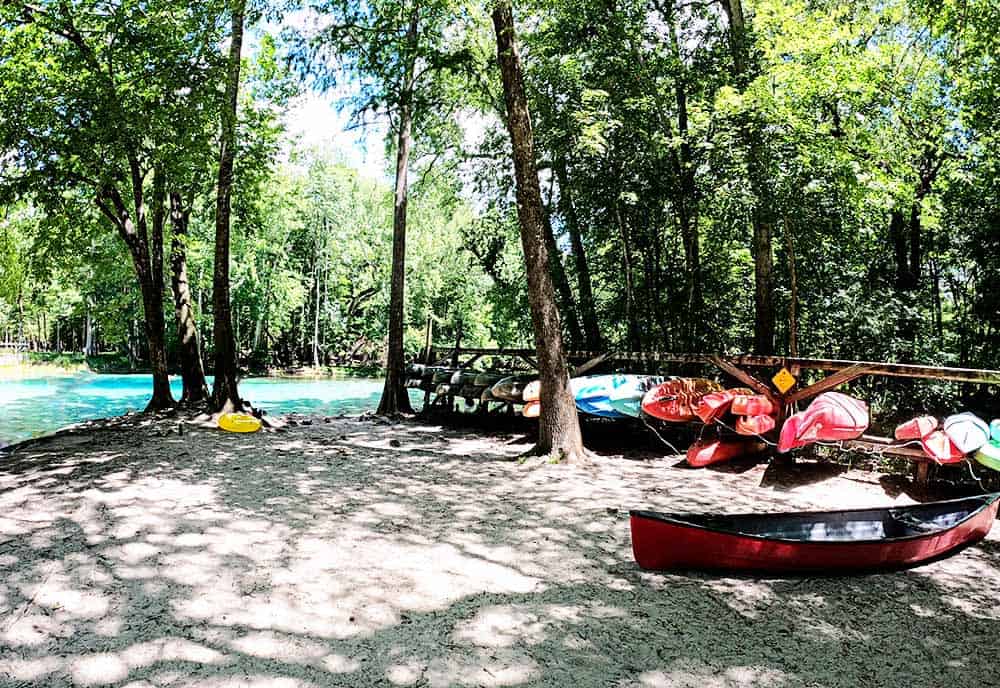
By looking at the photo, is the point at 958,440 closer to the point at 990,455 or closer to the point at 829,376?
the point at 990,455

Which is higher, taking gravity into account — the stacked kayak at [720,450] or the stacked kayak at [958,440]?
the stacked kayak at [958,440]

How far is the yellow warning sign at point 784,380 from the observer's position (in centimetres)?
777

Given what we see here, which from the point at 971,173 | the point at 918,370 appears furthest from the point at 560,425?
the point at 971,173

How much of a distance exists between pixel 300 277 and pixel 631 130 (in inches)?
1168

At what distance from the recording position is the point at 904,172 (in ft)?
37.2

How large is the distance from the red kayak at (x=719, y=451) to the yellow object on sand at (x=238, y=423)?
265 inches

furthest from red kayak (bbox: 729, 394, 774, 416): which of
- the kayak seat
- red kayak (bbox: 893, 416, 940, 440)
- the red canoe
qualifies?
the red canoe

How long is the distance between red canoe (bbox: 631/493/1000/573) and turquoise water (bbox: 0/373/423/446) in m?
13.0

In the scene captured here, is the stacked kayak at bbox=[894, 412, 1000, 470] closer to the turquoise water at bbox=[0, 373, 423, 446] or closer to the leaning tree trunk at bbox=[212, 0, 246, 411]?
the leaning tree trunk at bbox=[212, 0, 246, 411]

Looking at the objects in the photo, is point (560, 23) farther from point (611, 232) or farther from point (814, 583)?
point (814, 583)

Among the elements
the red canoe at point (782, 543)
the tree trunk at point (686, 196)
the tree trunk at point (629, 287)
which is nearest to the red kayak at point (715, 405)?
the red canoe at point (782, 543)

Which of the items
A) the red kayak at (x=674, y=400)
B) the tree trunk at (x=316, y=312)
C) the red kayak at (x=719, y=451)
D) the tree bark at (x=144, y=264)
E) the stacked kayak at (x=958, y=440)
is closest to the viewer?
the stacked kayak at (x=958, y=440)

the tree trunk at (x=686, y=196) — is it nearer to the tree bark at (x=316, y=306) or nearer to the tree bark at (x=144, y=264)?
the tree bark at (x=144, y=264)

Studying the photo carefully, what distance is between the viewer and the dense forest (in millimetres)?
9320
